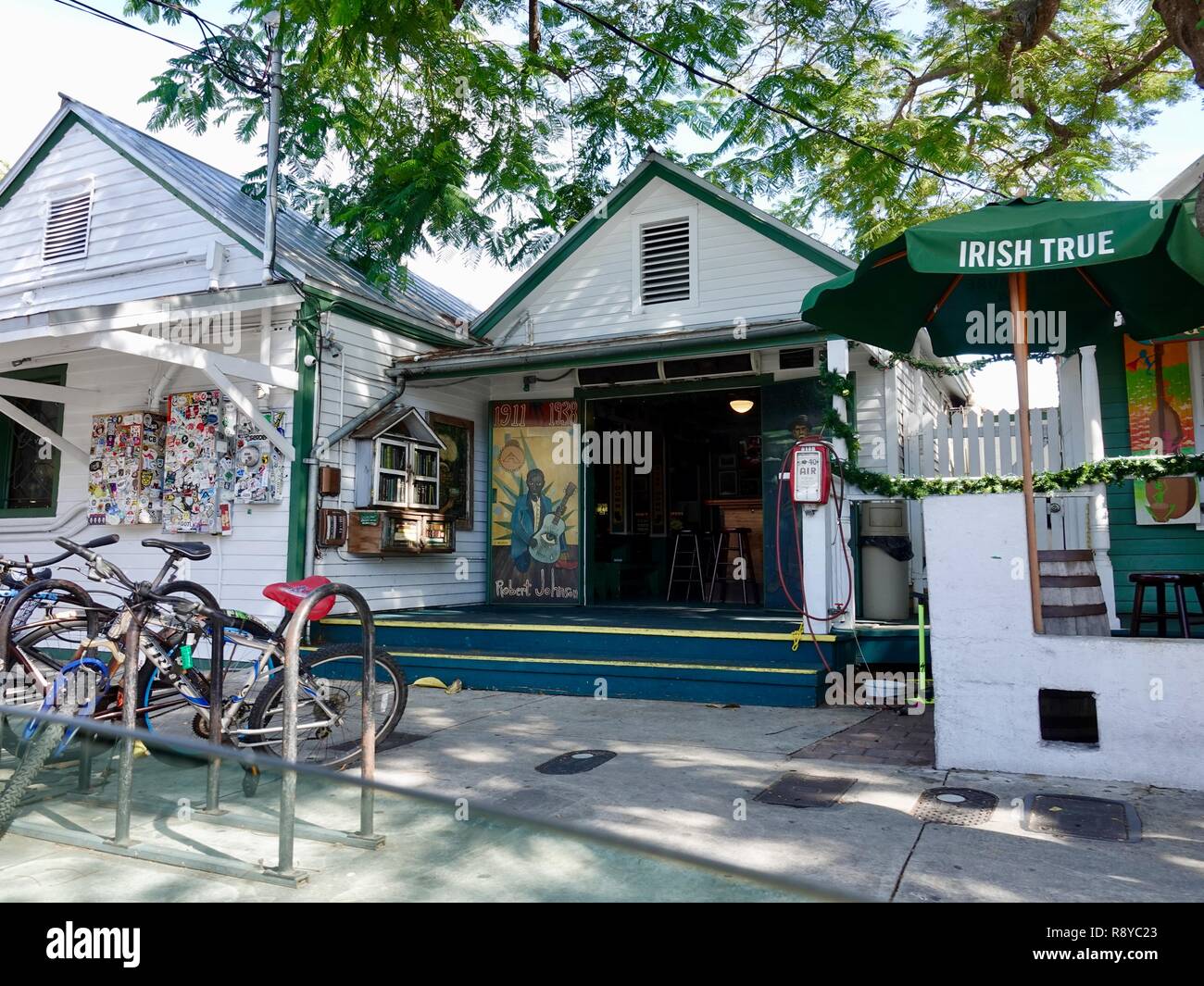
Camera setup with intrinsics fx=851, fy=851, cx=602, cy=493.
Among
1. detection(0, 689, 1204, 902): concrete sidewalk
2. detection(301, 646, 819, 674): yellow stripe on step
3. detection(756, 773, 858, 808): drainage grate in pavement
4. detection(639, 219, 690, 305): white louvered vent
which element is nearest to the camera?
detection(0, 689, 1204, 902): concrete sidewalk

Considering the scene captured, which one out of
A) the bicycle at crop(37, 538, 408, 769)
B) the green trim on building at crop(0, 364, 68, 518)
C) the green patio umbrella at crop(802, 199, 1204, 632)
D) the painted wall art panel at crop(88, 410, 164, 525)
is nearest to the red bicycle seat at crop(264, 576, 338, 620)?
the bicycle at crop(37, 538, 408, 769)

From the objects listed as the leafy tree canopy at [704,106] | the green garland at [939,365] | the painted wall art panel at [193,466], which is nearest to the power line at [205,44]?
the leafy tree canopy at [704,106]

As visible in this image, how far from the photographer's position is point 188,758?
54.9 inches

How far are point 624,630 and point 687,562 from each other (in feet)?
17.0

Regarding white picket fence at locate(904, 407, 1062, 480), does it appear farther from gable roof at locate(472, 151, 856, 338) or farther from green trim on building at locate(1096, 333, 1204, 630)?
gable roof at locate(472, 151, 856, 338)

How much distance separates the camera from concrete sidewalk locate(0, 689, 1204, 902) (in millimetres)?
1230

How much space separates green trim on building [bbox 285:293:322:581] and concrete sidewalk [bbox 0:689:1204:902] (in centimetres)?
190

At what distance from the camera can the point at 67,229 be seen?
1032 cm

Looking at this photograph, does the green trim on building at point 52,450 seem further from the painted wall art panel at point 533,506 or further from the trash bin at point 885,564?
the trash bin at point 885,564

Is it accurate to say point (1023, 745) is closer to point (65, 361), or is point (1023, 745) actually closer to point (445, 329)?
point (445, 329)

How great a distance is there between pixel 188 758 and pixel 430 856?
1.47ft

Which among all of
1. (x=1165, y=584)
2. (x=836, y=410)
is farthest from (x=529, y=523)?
(x=1165, y=584)

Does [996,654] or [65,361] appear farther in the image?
[65,361]
